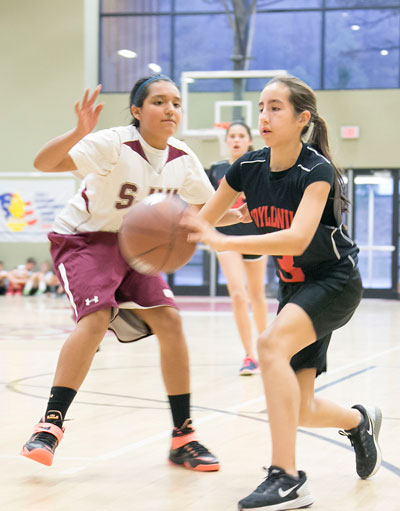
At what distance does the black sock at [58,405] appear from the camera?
2777 millimetres

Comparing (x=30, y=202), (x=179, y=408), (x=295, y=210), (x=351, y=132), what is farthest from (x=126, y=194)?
(x=30, y=202)

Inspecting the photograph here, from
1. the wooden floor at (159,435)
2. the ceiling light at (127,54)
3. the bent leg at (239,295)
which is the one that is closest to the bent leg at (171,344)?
the wooden floor at (159,435)

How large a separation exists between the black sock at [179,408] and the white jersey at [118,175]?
0.71 metres

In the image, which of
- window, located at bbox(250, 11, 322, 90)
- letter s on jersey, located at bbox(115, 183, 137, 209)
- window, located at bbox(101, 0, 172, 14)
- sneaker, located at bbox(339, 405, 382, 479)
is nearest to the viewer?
sneaker, located at bbox(339, 405, 382, 479)

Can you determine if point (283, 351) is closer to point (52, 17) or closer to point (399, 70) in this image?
point (399, 70)

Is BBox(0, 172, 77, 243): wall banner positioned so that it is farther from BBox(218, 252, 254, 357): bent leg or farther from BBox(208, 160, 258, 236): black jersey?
BBox(218, 252, 254, 357): bent leg

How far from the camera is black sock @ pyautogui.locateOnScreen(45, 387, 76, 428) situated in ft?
9.11

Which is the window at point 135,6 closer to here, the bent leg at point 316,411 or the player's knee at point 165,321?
the player's knee at point 165,321

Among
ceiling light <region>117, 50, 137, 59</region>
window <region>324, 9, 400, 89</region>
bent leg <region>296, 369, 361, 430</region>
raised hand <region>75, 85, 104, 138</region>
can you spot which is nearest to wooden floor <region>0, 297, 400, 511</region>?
bent leg <region>296, 369, 361, 430</region>

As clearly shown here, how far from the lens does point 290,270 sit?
2576 mm

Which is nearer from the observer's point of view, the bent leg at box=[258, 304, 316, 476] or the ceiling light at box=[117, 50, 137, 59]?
the bent leg at box=[258, 304, 316, 476]

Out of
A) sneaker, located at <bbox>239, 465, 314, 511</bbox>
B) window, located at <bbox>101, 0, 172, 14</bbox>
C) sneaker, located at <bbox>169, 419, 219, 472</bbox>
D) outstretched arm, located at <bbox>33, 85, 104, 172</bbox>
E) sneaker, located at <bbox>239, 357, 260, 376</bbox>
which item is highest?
window, located at <bbox>101, 0, 172, 14</bbox>

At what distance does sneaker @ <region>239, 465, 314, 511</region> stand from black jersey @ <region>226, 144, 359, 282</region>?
66cm

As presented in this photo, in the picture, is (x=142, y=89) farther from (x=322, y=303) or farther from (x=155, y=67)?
(x=155, y=67)
